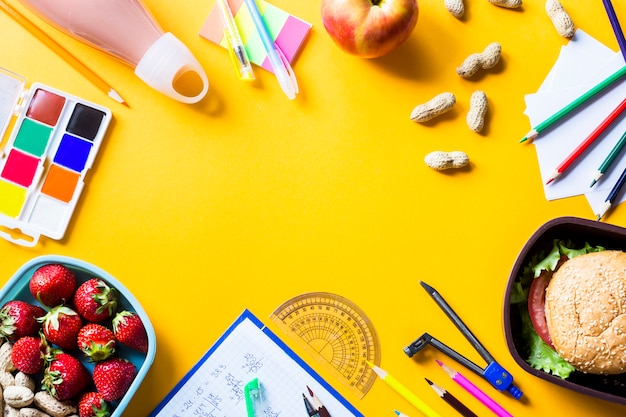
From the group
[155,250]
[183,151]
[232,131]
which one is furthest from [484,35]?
[155,250]

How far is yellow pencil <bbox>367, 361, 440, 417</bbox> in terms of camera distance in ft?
3.68

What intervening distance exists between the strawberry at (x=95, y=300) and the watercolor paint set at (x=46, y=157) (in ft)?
0.49

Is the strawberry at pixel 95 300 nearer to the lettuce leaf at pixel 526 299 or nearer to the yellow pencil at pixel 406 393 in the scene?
the yellow pencil at pixel 406 393

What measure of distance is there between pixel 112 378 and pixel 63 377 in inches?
3.3

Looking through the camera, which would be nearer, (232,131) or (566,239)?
(566,239)

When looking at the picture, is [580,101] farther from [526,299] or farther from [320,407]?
[320,407]

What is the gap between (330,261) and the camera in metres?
1.15

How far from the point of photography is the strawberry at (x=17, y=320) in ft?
3.40

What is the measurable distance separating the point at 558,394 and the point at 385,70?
0.68 m

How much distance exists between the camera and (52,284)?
3.44 feet

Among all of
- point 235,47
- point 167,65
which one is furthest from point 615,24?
point 167,65

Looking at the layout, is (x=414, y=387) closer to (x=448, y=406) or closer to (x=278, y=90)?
(x=448, y=406)

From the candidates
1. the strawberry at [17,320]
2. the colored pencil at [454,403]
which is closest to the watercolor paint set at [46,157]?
the strawberry at [17,320]

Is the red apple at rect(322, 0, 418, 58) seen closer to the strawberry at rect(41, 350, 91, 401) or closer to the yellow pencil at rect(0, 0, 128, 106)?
the yellow pencil at rect(0, 0, 128, 106)
